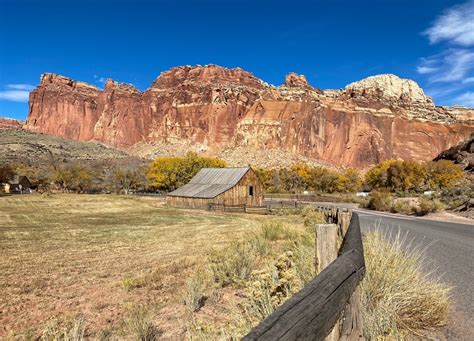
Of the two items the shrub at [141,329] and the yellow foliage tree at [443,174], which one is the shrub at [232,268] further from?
the yellow foliage tree at [443,174]

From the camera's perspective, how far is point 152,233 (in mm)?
19422

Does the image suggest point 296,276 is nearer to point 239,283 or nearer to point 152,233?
point 239,283

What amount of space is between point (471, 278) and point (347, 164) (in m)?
155

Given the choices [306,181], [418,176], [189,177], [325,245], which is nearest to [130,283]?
[325,245]

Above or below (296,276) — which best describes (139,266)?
below

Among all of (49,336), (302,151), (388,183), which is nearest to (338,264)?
(49,336)

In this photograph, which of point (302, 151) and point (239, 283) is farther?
point (302, 151)

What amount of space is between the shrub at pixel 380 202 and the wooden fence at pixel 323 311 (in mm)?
30125

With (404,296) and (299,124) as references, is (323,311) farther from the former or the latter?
(299,124)

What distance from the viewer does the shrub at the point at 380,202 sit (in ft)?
103

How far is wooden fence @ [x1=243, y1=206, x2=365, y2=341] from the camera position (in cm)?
158

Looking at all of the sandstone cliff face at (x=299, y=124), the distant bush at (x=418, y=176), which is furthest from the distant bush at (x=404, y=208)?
the sandstone cliff face at (x=299, y=124)

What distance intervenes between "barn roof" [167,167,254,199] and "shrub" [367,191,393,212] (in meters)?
14.5

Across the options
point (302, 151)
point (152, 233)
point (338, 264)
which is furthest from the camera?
point (302, 151)
